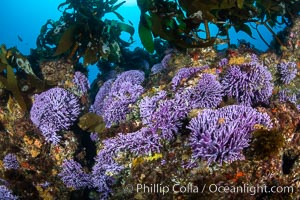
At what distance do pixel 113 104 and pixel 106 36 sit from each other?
6.14ft

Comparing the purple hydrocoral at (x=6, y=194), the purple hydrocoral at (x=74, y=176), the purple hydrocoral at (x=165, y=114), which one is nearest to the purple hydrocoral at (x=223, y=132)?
the purple hydrocoral at (x=165, y=114)

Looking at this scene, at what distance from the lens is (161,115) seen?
291 centimetres

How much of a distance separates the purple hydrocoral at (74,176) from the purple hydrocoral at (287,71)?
9.57ft

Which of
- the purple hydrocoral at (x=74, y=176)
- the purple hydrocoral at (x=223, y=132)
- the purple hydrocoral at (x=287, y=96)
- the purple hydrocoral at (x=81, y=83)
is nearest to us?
the purple hydrocoral at (x=223, y=132)

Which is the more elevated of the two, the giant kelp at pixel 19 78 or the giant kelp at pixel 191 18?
the giant kelp at pixel 191 18

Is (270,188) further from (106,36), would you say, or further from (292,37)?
(106,36)

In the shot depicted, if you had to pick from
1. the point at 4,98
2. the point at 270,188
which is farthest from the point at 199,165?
the point at 4,98

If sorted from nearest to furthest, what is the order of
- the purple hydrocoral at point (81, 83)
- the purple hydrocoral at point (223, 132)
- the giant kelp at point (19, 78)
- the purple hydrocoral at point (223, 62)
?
the purple hydrocoral at point (223, 132), the purple hydrocoral at point (223, 62), the giant kelp at point (19, 78), the purple hydrocoral at point (81, 83)

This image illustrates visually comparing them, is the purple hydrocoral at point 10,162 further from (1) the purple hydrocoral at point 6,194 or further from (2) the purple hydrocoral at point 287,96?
(2) the purple hydrocoral at point 287,96

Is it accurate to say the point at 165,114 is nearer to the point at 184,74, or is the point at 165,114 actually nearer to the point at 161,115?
the point at 161,115

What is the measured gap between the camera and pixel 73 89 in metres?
4.37

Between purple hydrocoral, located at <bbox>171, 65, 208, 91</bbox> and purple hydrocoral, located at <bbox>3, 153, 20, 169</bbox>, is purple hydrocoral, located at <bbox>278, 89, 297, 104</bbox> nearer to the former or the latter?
purple hydrocoral, located at <bbox>171, 65, 208, 91</bbox>

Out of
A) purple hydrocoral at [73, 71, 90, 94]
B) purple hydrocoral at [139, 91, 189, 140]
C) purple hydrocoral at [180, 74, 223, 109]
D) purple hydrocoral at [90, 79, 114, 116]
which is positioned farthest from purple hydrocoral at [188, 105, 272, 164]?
purple hydrocoral at [73, 71, 90, 94]

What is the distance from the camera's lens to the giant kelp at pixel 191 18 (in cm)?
374
